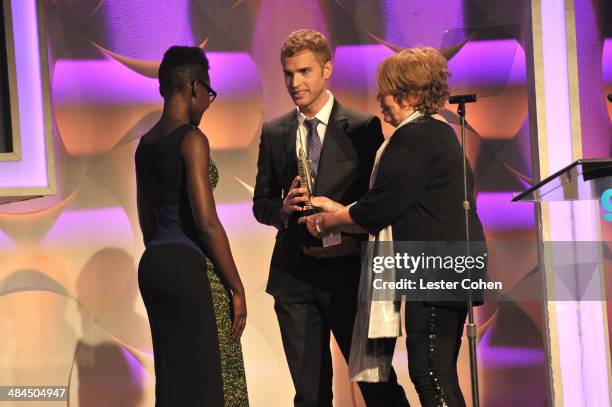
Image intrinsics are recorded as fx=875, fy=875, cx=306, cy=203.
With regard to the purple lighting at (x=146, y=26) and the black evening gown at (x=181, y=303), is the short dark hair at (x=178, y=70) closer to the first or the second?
the black evening gown at (x=181, y=303)

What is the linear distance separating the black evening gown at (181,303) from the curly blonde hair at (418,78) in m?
0.81

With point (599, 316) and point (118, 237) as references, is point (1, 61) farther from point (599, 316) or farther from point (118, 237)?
point (599, 316)

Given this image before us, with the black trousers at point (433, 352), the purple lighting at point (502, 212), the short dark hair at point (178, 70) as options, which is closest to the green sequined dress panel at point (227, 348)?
the short dark hair at point (178, 70)

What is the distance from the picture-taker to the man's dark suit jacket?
3514mm

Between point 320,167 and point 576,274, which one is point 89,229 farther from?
point 576,274

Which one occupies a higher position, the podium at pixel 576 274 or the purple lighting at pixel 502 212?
the purple lighting at pixel 502 212

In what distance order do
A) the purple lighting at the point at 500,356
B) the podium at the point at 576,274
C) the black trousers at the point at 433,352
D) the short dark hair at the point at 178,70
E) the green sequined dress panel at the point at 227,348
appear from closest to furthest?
the podium at the point at 576,274 → the black trousers at the point at 433,352 → the green sequined dress panel at the point at 227,348 → the short dark hair at the point at 178,70 → the purple lighting at the point at 500,356

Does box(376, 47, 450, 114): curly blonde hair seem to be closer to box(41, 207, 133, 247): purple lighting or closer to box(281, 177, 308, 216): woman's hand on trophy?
box(281, 177, 308, 216): woman's hand on trophy

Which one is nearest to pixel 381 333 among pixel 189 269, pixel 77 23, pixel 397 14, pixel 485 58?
pixel 189 269

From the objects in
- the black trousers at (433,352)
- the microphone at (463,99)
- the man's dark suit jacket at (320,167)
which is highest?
the microphone at (463,99)

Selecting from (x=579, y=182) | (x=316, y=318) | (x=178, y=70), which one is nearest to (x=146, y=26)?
Result: (x=178, y=70)

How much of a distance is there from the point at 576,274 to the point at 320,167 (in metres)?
1.09

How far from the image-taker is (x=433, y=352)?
294 cm

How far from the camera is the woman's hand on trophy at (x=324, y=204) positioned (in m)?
3.34
